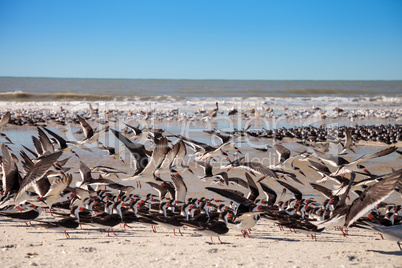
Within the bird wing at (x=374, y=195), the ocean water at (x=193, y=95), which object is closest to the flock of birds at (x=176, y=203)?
the bird wing at (x=374, y=195)

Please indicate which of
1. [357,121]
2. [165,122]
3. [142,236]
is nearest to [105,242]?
[142,236]

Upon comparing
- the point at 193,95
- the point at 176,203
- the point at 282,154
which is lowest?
the point at 176,203

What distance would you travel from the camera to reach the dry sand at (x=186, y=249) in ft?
15.3

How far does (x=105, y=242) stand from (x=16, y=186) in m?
1.84

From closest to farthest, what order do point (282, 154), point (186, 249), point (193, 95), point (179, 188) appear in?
1. point (186, 249)
2. point (179, 188)
3. point (282, 154)
4. point (193, 95)

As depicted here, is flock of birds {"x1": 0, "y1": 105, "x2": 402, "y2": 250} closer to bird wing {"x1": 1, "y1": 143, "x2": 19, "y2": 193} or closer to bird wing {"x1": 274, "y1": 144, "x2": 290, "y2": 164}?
bird wing {"x1": 1, "y1": 143, "x2": 19, "y2": 193}

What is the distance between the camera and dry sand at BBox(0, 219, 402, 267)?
15.3 feet

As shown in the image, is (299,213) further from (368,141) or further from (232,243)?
(368,141)

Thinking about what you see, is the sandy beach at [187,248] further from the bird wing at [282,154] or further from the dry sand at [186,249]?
the bird wing at [282,154]

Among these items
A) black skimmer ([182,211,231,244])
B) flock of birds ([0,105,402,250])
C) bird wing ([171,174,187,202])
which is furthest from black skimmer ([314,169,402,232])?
bird wing ([171,174,187,202])

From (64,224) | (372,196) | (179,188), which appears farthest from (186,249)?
(179,188)

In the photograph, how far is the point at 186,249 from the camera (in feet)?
17.3

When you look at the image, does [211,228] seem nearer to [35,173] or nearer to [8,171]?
[35,173]

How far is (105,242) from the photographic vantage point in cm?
559
